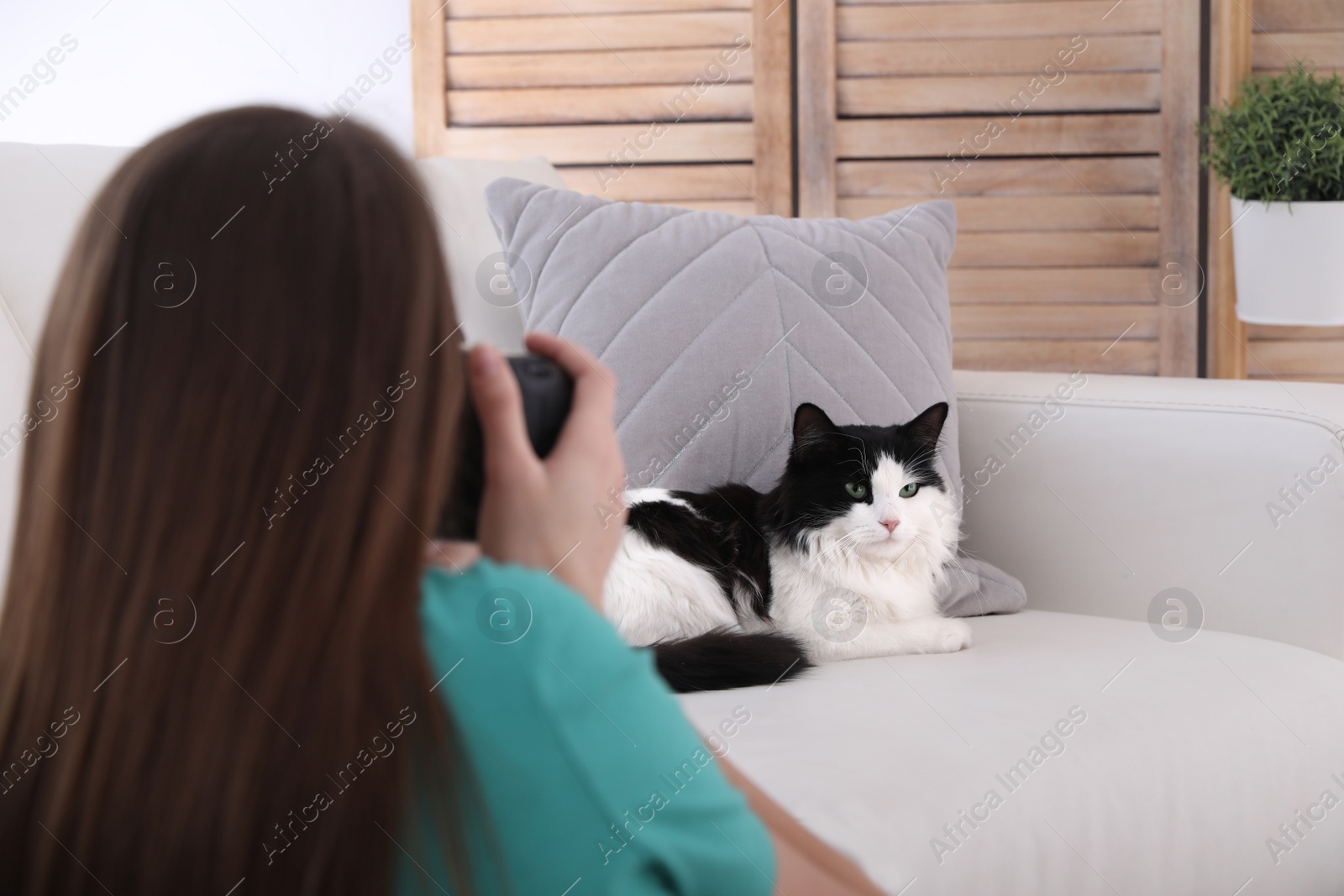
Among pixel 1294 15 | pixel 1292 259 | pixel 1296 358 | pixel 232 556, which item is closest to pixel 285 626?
pixel 232 556

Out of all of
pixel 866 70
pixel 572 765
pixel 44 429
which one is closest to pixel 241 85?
pixel 866 70

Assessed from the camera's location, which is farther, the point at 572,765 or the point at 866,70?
the point at 866,70

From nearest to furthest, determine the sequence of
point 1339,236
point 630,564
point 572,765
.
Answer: point 572,765, point 630,564, point 1339,236

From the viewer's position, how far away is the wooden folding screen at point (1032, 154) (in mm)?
2135

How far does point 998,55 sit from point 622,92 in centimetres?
83

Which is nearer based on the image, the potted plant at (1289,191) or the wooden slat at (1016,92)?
the potted plant at (1289,191)

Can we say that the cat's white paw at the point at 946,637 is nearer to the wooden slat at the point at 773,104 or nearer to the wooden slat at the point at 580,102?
the wooden slat at the point at 773,104

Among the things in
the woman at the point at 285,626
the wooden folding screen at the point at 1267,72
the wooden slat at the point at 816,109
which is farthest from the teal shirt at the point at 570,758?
the wooden folding screen at the point at 1267,72

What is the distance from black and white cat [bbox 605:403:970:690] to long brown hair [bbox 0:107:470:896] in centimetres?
70

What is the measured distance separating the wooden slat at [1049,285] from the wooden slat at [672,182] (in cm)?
53

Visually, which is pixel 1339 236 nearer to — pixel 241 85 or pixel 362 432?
pixel 362 432

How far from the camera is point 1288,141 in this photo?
1835 millimetres

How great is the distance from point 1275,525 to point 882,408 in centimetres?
45

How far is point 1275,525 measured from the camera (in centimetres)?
109
